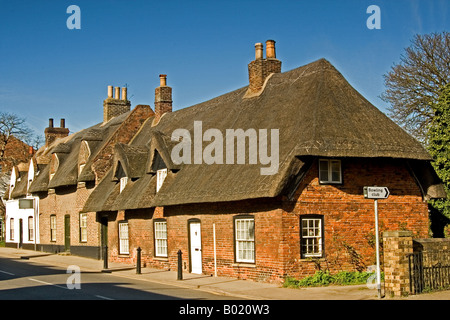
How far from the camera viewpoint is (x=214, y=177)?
22.3 metres

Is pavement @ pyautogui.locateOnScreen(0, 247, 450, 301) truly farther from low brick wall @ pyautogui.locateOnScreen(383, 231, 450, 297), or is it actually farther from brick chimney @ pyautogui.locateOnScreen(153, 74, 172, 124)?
brick chimney @ pyautogui.locateOnScreen(153, 74, 172, 124)

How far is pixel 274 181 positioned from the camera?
18.7 metres

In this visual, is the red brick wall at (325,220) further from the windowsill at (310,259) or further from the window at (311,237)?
the window at (311,237)

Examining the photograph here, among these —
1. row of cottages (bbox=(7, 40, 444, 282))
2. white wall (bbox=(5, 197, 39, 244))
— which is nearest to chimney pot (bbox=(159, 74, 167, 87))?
row of cottages (bbox=(7, 40, 444, 282))

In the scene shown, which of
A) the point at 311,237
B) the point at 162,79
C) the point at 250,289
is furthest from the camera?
the point at 162,79

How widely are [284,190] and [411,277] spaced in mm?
4950

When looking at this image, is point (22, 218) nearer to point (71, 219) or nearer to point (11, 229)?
point (11, 229)

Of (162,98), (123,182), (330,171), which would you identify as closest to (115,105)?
(162,98)

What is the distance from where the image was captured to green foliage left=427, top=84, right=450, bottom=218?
26188 mm

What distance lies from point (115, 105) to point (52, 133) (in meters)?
11.2

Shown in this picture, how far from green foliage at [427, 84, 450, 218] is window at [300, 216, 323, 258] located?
29.2 ft

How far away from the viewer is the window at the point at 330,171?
787 inches
